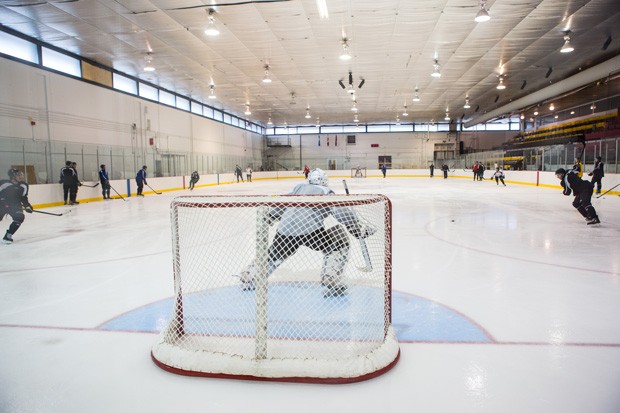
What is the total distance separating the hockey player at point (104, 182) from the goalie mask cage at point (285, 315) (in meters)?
11.8

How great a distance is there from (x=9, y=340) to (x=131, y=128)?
16.0 meters

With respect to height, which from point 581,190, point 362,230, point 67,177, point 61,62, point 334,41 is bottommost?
point 362,230

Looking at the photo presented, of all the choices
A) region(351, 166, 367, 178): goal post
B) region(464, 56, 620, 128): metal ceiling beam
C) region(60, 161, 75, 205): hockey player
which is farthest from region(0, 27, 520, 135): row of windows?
region(464, 56, 620, 128): metal ceiling beam

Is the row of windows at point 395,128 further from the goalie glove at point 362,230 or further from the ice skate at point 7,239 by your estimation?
the goalie glove at point 362,230

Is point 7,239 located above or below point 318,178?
below

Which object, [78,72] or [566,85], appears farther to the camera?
[566,85]

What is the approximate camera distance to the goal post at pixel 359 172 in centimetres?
3309

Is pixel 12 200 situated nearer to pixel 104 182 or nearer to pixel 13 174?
pixel 13 174

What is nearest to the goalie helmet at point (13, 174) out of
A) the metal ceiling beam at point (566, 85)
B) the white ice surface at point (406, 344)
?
the white ice surface at point (406, 344)

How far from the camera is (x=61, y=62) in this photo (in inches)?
528

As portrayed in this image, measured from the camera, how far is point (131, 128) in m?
17.1

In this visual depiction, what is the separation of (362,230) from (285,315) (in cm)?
96

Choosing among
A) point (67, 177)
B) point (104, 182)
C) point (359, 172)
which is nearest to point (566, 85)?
point (359, 172)

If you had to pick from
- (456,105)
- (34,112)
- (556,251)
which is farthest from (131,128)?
(456,105)
